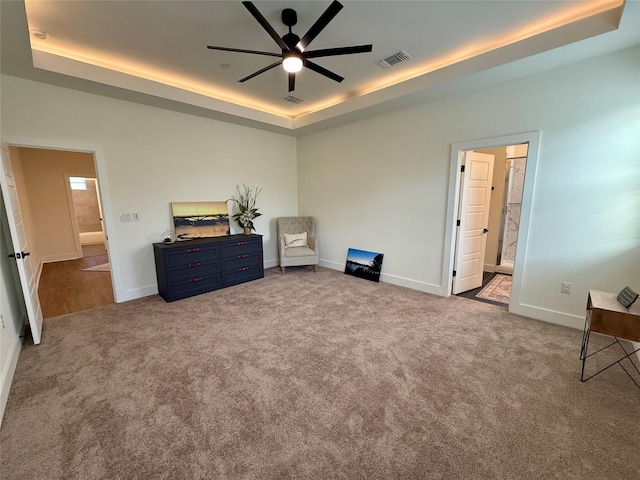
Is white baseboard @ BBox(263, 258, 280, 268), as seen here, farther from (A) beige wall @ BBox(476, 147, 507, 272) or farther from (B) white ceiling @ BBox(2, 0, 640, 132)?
(A) beige wall @ BBox(476, 147, 507, 272)

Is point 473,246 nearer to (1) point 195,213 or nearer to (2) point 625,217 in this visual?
(2) point 625,217

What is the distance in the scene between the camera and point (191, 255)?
155 inches

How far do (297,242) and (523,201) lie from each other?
12.0ft

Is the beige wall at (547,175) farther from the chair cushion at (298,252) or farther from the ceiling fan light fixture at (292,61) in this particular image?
the ceiling fan light fixture at (292,61)

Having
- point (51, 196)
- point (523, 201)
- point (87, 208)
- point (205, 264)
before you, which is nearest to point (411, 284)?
point (523, 201)

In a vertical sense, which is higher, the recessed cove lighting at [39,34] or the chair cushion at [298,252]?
the recessed cove lighting at [39,34]

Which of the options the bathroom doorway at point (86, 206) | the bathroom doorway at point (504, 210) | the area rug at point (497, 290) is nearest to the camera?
the area rug at point (497, 290)

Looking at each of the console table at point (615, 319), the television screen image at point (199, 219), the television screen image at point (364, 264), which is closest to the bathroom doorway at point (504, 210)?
the television screen image at point (364, 264)

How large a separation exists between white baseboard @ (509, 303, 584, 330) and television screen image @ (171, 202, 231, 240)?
452 cm

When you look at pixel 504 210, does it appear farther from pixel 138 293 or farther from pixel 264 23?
pixel 138 293

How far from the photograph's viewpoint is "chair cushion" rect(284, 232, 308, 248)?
529cm

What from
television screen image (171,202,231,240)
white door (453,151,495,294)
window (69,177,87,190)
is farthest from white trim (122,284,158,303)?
window (69,177,87,190)

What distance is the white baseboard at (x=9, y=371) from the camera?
1891mm

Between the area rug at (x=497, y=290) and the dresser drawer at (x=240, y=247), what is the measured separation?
3.62m
